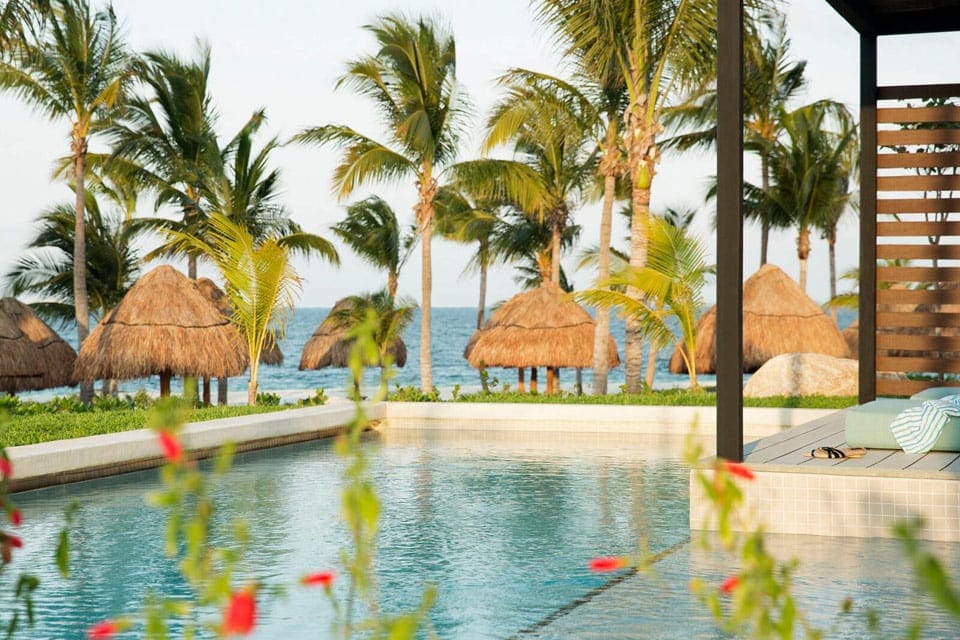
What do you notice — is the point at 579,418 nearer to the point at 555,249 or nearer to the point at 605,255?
the point at 605,255

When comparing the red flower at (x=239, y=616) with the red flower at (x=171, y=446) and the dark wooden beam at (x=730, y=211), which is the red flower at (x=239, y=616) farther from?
the dark wooden beam at (x=730, y=211)

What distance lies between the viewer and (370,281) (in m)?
20.6

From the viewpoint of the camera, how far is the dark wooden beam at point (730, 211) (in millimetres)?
5848

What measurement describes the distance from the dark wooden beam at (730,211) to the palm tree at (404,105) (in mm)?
9682

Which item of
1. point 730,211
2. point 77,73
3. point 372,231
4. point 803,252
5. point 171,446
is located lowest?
point 171,446

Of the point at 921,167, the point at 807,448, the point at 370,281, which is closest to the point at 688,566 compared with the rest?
the point at 807,448

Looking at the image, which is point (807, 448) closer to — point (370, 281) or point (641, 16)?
point (641, 16)

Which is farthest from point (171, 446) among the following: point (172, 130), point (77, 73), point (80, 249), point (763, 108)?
point (763, 108)

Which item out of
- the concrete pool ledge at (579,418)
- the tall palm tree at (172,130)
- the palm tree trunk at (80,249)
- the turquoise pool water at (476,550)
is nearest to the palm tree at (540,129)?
the tall palm tree at (172,130)

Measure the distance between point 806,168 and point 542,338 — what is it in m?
6.52

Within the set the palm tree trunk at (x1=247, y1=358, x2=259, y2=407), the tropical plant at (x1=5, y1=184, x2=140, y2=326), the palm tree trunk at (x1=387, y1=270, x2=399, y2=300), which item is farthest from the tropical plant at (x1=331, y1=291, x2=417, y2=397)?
the tropical plant at (x1=5, y1=184, x2=140, y2=326)

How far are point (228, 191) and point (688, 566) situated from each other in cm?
1307

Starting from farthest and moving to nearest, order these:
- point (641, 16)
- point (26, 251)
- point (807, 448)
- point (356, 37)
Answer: point (356, 37), point (26, 251), point (641, 16), point (807, 448)

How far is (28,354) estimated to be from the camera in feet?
52.5
